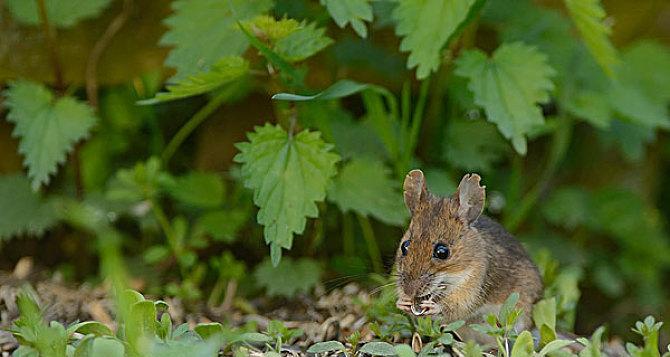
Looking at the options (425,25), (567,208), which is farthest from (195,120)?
(567,208)

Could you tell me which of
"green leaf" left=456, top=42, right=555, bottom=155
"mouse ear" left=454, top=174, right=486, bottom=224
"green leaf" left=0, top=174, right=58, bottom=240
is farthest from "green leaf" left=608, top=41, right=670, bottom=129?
"green leaf" left=0, top=174, right=58, bottom=240

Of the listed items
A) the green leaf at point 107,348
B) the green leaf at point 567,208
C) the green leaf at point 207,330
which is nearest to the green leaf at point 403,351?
the green leaf at point 207,330

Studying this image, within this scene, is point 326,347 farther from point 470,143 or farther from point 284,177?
point 470,143

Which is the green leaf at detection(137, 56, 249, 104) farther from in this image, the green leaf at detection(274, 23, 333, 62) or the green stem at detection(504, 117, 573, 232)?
the green stem at detection(504, 117, 573, 232)

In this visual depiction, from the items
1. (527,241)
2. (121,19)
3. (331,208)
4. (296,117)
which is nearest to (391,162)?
(331,208)

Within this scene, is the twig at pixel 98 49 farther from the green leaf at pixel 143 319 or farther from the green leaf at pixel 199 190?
the green leaf at pixel 143 319
